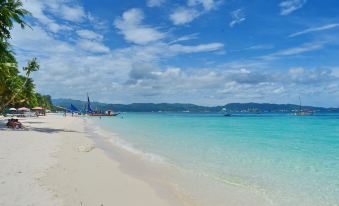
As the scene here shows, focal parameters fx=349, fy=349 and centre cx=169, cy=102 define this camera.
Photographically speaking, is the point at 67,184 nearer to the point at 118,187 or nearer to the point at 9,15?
the point at 118,187

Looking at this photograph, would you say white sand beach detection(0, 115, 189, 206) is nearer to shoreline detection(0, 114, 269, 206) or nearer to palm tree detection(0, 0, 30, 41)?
shoreline detection(0, 114, 269, 206)

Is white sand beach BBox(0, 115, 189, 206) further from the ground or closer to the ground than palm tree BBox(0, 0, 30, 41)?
closer to the ground

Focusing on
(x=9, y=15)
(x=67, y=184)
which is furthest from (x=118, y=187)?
(x=9, y=15)

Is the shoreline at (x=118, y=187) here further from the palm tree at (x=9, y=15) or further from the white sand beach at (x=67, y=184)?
the palm tree at (x=9, y=15)

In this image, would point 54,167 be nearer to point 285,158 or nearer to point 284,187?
point 284,187

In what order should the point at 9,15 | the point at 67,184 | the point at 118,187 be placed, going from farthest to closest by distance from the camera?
the point at 9,15, the point at 118,187, the point at 67,184

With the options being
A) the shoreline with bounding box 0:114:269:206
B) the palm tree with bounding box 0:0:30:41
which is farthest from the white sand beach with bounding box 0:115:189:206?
the palm tree with bounding box 0:0:30:41

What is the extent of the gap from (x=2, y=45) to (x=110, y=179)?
54.4ft

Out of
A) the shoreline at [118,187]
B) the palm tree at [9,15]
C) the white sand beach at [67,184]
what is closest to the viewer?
the white sand beach at [67,184]

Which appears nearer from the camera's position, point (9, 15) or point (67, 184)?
point (67, 184)

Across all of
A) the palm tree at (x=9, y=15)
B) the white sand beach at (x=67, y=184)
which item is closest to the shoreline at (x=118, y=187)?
the white sand beach at (x=67, y=184)

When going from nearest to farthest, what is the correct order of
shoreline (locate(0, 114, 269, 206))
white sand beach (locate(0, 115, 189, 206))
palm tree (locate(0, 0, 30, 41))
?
white sand beach (locate(0, 115, 189, 206)) < shoreline (locate(0, 114, 269, 206)) < palm tree (locate(0, 0, 30, 41))

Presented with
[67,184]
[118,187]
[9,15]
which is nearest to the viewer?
[67,184]

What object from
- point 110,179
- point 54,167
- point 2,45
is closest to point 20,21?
point 2,45
